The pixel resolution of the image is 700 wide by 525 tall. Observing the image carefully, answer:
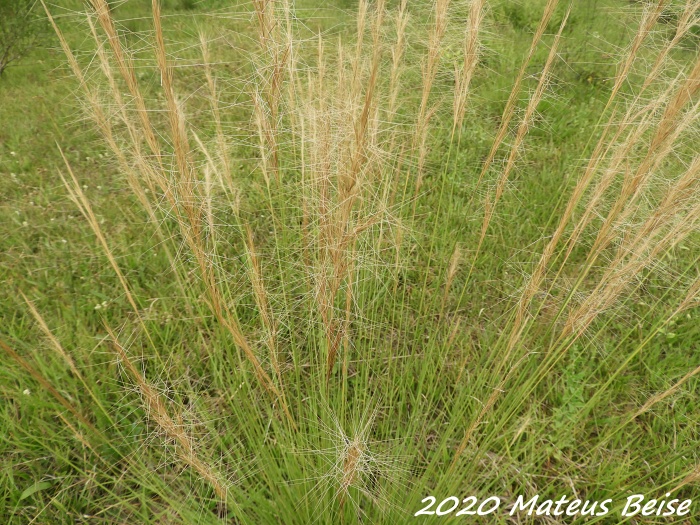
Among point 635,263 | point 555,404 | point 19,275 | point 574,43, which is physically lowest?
point 555,404

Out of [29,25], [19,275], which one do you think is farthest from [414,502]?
[29,25]

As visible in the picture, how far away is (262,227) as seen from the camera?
2420 millimetres

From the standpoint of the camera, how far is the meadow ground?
102 centimetres

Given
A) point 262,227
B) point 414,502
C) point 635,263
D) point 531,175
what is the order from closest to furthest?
point 635,263 < point 414,502 < point 262,227 < point 531,175

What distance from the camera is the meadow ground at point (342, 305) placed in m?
1.02

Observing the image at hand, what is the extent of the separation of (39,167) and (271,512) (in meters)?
2.63

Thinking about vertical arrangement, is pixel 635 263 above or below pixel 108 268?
above

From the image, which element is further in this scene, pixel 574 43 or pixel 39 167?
pixel 574 43

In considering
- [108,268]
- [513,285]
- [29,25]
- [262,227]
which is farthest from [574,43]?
[29,25]

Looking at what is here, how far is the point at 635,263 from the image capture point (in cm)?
101

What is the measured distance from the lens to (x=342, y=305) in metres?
1.80

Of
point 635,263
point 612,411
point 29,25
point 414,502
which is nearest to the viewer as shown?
point 635,263

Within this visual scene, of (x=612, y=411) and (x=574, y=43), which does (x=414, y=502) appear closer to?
(x=612, y=411)

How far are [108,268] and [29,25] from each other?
299 cm
